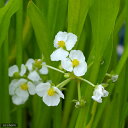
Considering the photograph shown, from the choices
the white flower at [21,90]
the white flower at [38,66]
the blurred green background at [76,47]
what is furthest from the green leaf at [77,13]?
the white flower at [21,90]

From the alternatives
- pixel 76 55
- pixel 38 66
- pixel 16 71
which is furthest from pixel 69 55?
pixel 16 71

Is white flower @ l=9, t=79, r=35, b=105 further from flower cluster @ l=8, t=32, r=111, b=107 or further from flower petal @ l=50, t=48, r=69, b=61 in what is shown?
flower petal @ l=50, t=48, r=69, b=61

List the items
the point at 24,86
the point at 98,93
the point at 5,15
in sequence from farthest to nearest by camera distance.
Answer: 1. the point at 24,86
2. the point at 5,15
3. the point at 98,93

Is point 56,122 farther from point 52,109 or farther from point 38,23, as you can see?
point 38,23

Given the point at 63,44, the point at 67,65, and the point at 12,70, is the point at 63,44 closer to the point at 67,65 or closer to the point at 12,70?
the point at 67,65

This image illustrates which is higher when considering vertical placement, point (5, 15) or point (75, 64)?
point (5, 15)

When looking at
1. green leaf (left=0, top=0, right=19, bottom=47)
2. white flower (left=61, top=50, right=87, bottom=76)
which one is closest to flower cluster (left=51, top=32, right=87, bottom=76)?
white flower (left=61, top=50, right=87, bottom=76)
